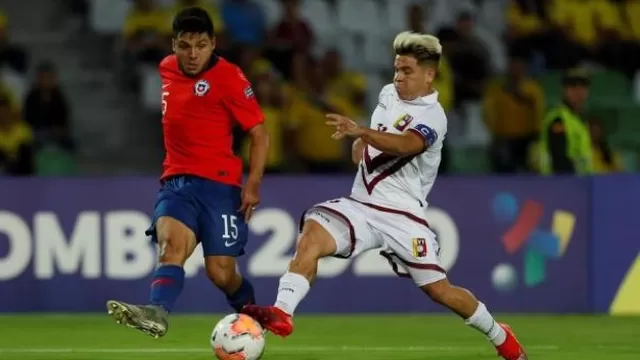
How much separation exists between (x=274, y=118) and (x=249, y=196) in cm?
720

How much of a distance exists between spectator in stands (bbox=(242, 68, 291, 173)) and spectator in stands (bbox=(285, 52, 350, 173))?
118 mm

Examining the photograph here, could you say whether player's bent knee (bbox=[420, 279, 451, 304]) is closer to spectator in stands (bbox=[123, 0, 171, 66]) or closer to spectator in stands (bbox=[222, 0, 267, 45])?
spectator in stands (bbox=[123, 0, 171, 66])

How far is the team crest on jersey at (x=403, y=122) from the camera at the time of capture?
942 cm

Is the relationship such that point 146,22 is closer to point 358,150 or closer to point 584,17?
point 584,17

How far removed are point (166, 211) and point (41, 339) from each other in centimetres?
233

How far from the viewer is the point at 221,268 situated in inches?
391

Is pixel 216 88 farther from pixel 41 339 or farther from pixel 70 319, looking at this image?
pixel 70 319

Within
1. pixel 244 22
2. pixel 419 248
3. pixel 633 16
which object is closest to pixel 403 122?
pixel 419 248

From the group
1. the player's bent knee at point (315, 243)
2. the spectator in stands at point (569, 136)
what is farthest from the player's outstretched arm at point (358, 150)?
the spectator in stands at point (569, 136)

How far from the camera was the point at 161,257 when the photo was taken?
9.67 m

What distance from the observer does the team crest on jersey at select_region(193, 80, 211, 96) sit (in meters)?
9.92

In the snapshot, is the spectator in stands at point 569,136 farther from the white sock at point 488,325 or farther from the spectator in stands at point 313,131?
the white sock at point 488,325

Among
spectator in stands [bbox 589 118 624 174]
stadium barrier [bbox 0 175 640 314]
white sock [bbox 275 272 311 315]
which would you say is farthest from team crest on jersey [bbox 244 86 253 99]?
spectator in stands [bbox 589 118 624 174]

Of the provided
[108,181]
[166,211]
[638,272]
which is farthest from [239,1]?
[166,211]
